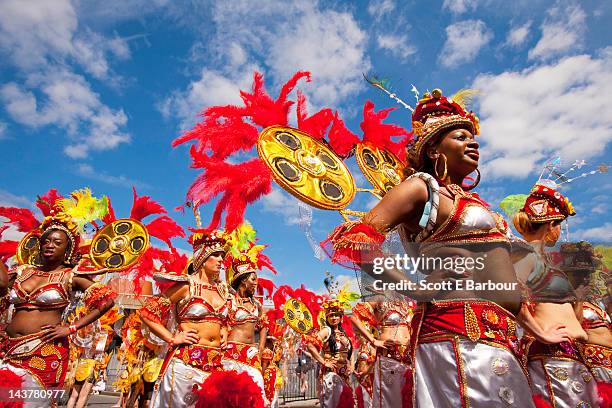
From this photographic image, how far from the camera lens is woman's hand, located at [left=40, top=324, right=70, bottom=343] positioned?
4720mm

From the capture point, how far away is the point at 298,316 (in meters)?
11.6

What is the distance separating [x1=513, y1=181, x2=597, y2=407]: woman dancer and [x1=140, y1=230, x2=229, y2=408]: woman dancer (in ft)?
11.0

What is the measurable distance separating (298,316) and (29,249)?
281 inches

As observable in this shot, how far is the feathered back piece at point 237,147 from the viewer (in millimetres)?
5281

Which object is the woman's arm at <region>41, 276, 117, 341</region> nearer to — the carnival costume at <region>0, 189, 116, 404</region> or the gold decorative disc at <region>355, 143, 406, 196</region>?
the carnival costume at <region>0, 189, 116, 404</region>

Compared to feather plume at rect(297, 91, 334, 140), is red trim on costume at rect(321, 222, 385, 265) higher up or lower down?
lower down

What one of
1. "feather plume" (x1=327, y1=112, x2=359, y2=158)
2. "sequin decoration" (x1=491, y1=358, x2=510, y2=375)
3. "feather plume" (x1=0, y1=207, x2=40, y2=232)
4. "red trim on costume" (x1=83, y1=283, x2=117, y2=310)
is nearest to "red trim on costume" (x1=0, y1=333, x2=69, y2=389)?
"red trim on costume" (x1=83, y1=283, x2=117, y2=310)

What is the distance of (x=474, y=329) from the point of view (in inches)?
76.9

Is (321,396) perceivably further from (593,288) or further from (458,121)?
(458,121)

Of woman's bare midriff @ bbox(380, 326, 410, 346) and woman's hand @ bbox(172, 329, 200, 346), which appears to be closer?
woman's hand @ bbox(172, 329, 200, 346)

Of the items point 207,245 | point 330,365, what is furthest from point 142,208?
point 330,365

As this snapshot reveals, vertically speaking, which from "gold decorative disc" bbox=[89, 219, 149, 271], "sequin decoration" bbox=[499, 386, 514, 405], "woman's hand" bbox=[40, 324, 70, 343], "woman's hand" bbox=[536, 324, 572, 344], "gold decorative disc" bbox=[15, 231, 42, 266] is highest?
"gold decorative disc" bbox=[89, 219, 149, 271]

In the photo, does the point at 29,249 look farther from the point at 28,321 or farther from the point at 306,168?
the point at 306,168

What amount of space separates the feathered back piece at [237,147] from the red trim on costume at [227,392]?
1850 mm
